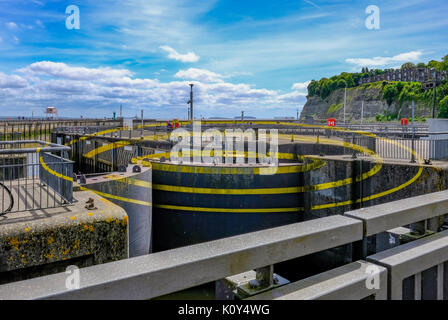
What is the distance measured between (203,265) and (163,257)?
240mm

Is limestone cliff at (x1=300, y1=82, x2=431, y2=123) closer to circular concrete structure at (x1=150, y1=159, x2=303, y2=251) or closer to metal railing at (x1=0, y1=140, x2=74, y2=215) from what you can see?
circular concrete structure at (x1=150, y1=159, x2=303, y2=251)

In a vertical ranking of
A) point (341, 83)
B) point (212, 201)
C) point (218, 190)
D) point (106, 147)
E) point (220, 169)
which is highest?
point (341, 83)

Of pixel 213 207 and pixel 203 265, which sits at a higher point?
pixel 203 265

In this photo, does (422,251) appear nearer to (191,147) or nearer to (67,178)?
(67,178)

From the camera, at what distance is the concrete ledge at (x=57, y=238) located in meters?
3.67

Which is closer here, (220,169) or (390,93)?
(220,169)

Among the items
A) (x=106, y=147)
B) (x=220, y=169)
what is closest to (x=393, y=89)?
(x=106, y=147)

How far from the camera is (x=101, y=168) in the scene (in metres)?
22.8

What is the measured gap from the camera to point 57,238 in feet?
12.7

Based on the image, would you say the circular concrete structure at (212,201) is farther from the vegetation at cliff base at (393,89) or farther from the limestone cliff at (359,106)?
the limestone cliff at (359,106)

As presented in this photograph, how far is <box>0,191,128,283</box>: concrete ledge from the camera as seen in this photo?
367 cm

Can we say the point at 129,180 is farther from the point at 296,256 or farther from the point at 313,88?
the point at 313,88
